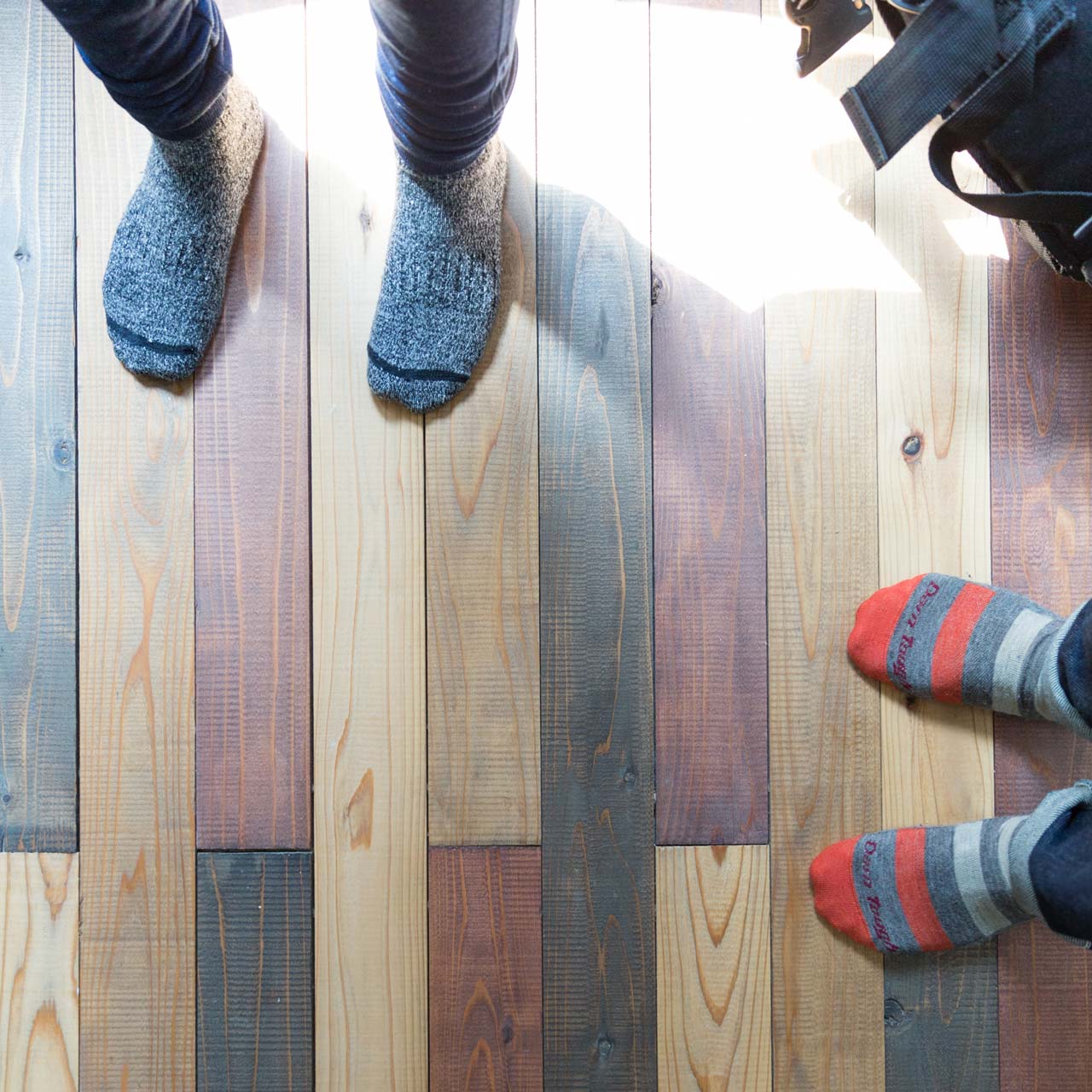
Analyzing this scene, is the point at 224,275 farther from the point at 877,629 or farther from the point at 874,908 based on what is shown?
the point at 874,908

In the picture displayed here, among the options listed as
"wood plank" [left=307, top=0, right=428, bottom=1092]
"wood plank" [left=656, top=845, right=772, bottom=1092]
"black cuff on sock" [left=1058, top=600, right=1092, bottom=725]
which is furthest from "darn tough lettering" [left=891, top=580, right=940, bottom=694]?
"wood plank" [left=307, top=0, right=428, bottom=1092]

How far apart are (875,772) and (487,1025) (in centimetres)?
43

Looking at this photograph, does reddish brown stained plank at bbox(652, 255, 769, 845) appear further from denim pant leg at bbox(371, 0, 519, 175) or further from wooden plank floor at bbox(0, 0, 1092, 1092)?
denim pant leg at bbox(371, 0, 519, 175)

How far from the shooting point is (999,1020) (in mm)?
833

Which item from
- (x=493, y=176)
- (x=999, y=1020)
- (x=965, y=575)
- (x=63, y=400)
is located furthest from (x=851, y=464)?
(x=63, y=400)

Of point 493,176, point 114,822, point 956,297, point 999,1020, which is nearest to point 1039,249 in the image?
point 956,297

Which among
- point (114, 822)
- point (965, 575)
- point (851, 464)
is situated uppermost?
point (851, 464)

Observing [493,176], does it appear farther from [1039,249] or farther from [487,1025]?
[487,1025]

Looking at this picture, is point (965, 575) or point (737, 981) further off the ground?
point (965, 575)

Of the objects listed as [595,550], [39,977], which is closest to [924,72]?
[595,550]

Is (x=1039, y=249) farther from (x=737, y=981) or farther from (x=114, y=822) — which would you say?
(x=114, y=822)

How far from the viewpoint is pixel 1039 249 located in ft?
2.64

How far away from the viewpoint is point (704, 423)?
2.77 ft

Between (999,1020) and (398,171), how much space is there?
96 centimetres
